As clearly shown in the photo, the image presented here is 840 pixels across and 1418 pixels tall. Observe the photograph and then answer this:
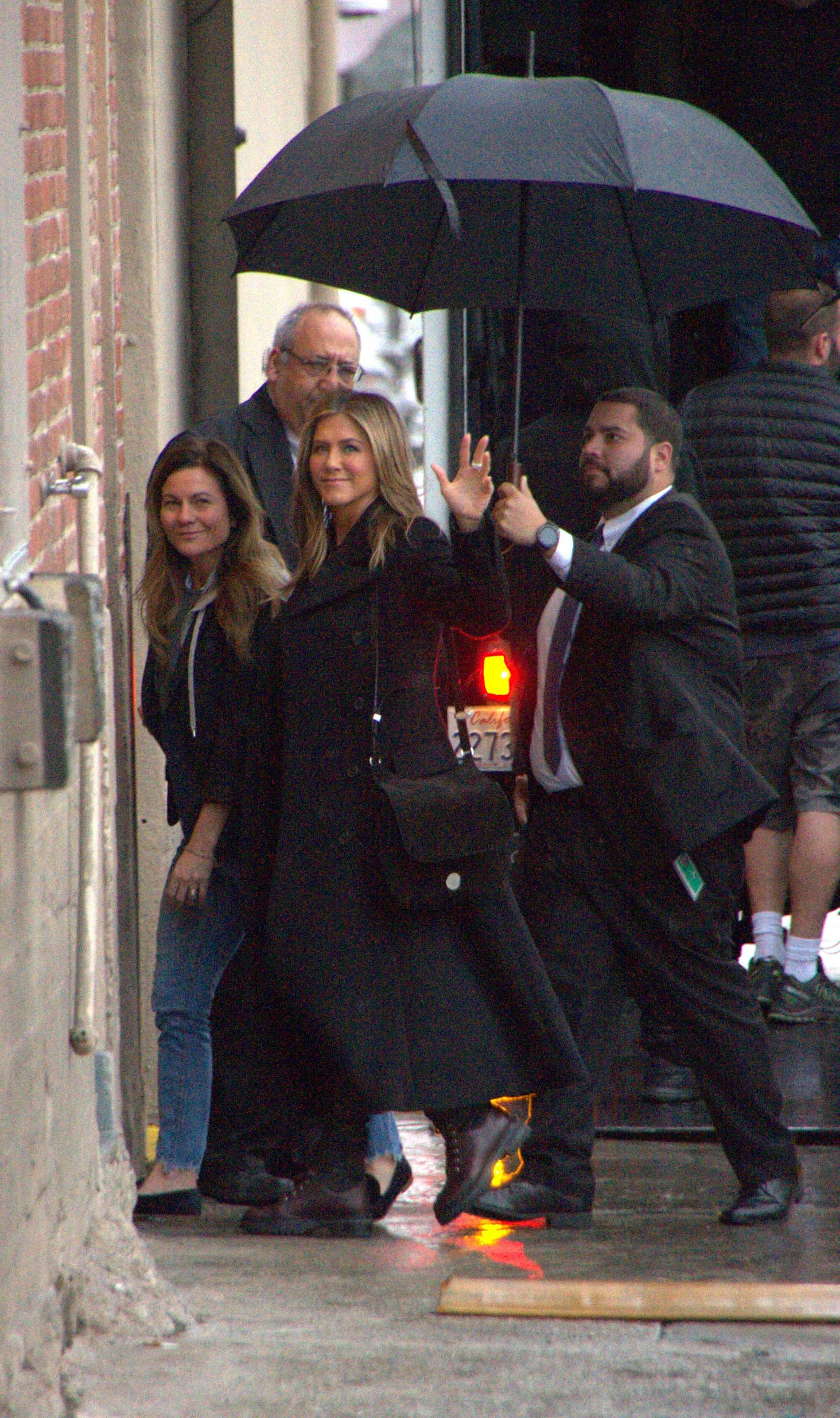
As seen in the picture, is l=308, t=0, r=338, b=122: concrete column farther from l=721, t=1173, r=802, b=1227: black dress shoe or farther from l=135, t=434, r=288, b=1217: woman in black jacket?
l=721, t=1173, r=802, b=1227: black dress shoe

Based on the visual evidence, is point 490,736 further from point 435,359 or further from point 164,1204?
point 164,1204

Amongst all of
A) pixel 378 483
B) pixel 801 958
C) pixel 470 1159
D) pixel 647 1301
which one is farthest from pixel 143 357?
pixel 647 1301

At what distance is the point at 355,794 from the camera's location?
458 centimetres

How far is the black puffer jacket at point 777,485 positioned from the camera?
641cm

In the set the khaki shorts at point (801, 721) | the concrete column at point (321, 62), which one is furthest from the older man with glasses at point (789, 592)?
the concrete column at point (321, 62)

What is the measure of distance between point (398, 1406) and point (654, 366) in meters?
4.22

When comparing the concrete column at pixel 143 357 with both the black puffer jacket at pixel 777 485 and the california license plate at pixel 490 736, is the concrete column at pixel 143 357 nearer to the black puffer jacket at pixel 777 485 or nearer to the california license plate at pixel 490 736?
the california license plate at pixel 490 736

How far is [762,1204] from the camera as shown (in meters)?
4.83

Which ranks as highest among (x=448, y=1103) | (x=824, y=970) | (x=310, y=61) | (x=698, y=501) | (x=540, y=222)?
(x=310, y=61)

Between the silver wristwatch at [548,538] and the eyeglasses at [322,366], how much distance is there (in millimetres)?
1023

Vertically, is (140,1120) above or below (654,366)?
below

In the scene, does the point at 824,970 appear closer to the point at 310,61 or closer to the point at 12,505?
the point at 12,505

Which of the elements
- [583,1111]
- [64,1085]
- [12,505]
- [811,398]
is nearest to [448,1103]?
[583,1111]

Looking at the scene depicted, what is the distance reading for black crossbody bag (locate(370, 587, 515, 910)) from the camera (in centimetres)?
449
